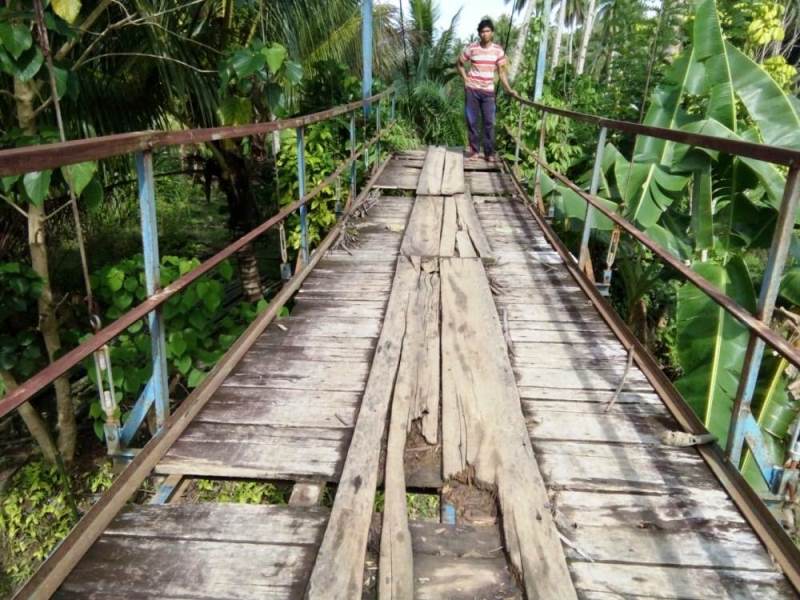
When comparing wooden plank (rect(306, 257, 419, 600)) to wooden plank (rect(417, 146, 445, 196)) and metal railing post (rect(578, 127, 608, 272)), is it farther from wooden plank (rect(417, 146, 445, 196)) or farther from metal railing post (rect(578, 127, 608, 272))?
wooden plank (rect(417, 146, 445, 196))

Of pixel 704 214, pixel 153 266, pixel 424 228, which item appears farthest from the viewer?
pixel 424 228

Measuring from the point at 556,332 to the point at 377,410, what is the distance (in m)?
1.39

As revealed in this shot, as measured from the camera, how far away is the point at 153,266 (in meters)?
2.15

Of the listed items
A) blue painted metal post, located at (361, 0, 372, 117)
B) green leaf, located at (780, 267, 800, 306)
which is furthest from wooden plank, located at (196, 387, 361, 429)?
blue painted metal post, located at (361, 0, 372, 117)

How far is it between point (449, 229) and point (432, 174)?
274 centimetres

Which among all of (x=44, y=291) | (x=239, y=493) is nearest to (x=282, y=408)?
(x=44, y=291)

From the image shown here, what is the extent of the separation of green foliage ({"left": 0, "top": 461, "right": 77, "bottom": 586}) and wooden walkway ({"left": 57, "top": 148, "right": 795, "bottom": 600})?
3428 millimetres

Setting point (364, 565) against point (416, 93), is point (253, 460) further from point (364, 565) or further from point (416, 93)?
point (416, 93)

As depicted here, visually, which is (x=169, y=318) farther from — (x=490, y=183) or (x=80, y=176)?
(x=490, y=183)

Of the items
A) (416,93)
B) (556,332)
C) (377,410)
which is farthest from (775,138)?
(416,93)

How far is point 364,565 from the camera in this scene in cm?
176

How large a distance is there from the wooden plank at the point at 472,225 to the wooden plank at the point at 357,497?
1.78 meters

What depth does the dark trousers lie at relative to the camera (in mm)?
7895

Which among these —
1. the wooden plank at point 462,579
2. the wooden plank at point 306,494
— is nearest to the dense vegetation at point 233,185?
the wooden plank at point 306,494
